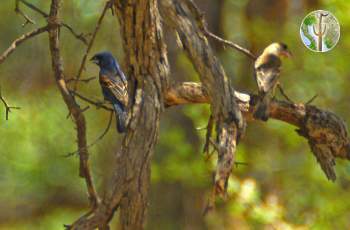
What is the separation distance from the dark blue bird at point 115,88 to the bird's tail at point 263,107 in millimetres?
415

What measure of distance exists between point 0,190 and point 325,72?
12.9ft

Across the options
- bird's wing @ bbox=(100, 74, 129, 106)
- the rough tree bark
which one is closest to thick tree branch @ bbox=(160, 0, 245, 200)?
the rough tree bark

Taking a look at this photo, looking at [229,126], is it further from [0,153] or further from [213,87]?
[0,153]

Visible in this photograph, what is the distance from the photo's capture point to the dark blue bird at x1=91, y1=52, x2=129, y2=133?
2898 mm

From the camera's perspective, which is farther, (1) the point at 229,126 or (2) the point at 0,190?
(2) the point at 0,190

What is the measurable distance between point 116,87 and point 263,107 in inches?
23.5

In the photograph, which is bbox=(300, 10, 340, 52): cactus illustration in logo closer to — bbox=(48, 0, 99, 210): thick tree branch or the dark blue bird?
the dark blue bird

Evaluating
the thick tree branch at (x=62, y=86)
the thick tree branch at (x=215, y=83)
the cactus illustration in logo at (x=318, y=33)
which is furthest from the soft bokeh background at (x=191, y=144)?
the thick tree branch at (x=215, y=83)

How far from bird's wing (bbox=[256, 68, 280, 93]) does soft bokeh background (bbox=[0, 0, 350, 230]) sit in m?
3.98

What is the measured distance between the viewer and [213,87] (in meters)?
2.57

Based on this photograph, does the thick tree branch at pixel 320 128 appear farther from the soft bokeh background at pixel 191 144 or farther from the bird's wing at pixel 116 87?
the soft bokeh background at pixel 191 144

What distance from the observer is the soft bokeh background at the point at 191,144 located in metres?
7.57

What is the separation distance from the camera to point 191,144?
7.95 meters

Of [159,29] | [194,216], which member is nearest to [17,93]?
[194,216]
